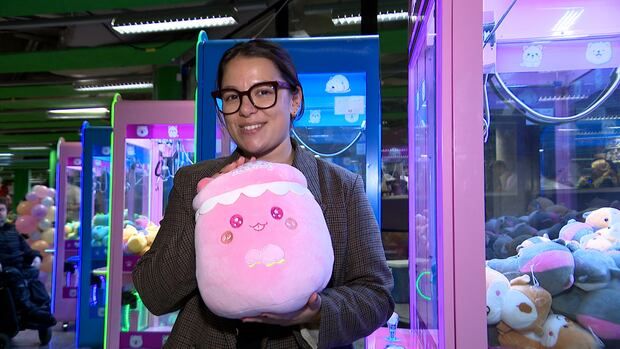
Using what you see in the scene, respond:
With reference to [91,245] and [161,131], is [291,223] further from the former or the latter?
[91,245]

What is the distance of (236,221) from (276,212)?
7cm

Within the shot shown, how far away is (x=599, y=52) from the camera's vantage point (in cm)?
119

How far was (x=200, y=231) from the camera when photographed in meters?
0.96

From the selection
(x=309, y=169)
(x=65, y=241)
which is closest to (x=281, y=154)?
(x=309, y=169)

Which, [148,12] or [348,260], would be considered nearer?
[348,260]

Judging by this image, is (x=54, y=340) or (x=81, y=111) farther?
(x=81, y=111)

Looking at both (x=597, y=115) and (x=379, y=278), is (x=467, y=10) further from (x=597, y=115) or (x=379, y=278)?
(x=379, y=278)

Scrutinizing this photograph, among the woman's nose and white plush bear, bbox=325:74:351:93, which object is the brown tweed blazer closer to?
the woman's nose

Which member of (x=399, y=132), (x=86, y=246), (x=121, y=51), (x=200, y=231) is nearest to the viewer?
(x=200, y=231)

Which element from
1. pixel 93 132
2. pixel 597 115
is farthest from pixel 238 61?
pixel 93 132

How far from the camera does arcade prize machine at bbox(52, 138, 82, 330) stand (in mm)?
6250

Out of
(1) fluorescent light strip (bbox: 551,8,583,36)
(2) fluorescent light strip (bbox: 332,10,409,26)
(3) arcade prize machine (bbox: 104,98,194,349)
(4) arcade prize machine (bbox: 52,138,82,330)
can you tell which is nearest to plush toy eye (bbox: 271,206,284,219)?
(1) fluorescent light strip (bbox: 551,8,583,36)

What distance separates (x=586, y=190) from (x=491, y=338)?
0.37m

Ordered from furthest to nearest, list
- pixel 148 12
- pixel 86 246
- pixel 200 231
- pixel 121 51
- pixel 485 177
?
pixel 121 51 < pixel 148 12 < pixel 86 246 < pixel 485 177 < pixel 200 231
